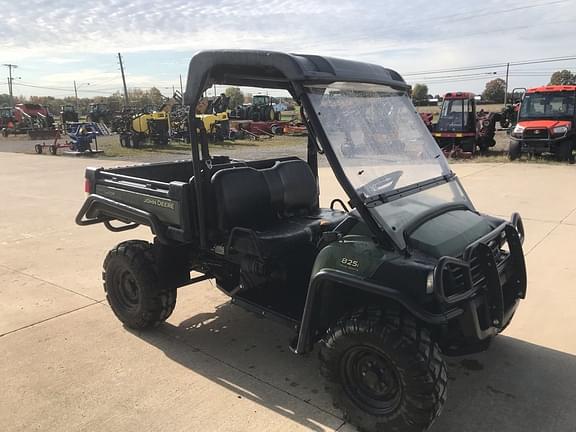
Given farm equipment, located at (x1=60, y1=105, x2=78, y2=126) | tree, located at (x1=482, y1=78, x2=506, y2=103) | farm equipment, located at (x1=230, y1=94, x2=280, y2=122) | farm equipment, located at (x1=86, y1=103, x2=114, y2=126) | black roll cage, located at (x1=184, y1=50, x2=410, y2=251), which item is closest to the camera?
black roll cage, located at (x1=184, y1=50, x2=410, y2=251)

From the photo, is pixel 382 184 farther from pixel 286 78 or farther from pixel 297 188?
pixel 297 188

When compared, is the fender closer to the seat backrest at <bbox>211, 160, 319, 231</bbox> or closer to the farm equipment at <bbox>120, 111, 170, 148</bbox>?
the seat backrest at <bbox>211, 160, 319, 231</bbox>

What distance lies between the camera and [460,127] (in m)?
16.2

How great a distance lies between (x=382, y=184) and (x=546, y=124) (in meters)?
13.4

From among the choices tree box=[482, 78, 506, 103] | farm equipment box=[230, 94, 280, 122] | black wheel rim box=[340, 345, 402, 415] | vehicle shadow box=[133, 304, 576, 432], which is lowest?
vehicle shadow box=[133, 304, 576, 432]

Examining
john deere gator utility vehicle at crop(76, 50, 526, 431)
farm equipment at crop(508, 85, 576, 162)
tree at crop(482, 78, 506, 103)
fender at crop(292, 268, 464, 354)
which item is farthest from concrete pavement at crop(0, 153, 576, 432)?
tree at crop(482, 78, 506, 103)

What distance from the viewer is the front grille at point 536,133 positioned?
45.1 ft

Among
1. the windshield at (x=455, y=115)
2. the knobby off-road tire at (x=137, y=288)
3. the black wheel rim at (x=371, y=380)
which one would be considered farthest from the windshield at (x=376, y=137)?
the windshield at (x=455, y=115)

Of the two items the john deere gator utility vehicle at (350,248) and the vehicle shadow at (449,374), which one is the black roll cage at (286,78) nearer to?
the john deere gator utility vehicle at (350,248)

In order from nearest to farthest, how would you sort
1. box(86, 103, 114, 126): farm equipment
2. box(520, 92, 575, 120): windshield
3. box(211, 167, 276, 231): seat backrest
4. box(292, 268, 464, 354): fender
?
box(292, 268, 464, 354): fender → box(211, 167, 276, 231): seat backrest → box(520, 92, 575, 120): windshield → box(86, 103, 114, 126): farm equipment

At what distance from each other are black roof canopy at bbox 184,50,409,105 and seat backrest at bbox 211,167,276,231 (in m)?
0.59

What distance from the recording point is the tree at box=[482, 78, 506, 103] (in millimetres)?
64562

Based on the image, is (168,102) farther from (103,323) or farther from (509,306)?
(509,306)

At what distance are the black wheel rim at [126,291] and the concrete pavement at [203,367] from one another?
0.64 feet
